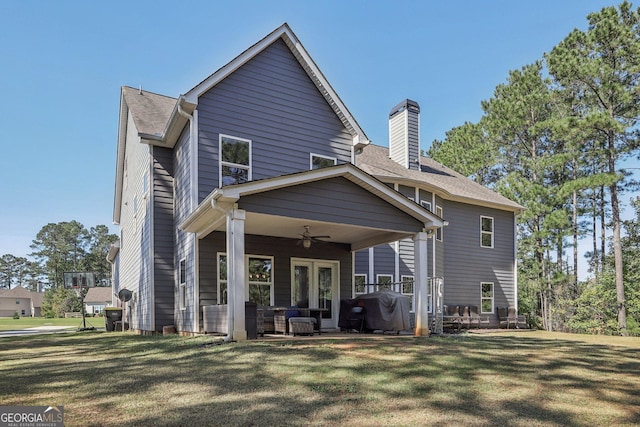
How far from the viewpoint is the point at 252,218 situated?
33.0 feet

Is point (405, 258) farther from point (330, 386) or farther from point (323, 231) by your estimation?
point (330, 386)

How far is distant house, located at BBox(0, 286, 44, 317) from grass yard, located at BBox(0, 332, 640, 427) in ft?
239

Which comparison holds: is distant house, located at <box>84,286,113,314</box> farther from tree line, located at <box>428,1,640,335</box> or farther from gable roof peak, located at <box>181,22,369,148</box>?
gable roof peak, located at <box>181,22,369,148</box>

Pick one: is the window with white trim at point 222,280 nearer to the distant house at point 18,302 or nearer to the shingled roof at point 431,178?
the shingled roof at point 431,178

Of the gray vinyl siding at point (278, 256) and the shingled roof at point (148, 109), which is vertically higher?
the shingled roof at point (148, 109)

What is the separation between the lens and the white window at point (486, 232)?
1964 centimetres

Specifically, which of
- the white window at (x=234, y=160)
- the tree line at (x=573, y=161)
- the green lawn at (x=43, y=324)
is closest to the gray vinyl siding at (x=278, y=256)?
the white window at (x=234, y=160)

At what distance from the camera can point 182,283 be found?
12.2 meters

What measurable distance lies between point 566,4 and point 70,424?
21278 mm

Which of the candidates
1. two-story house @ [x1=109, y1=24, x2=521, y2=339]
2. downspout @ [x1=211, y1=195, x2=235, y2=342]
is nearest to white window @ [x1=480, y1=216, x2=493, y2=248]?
two-story house @ [x1=109, y1=24, x2=521, y2=339]

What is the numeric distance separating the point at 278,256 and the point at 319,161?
2920mm

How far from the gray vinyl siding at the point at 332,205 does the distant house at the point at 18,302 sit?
73001 mm

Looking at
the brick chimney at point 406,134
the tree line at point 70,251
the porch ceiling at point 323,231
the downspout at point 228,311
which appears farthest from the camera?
the tree line at point 70,251

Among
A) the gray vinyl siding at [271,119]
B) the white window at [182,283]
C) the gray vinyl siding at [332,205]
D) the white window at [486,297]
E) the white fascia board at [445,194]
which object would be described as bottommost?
the white window at [486,297]
